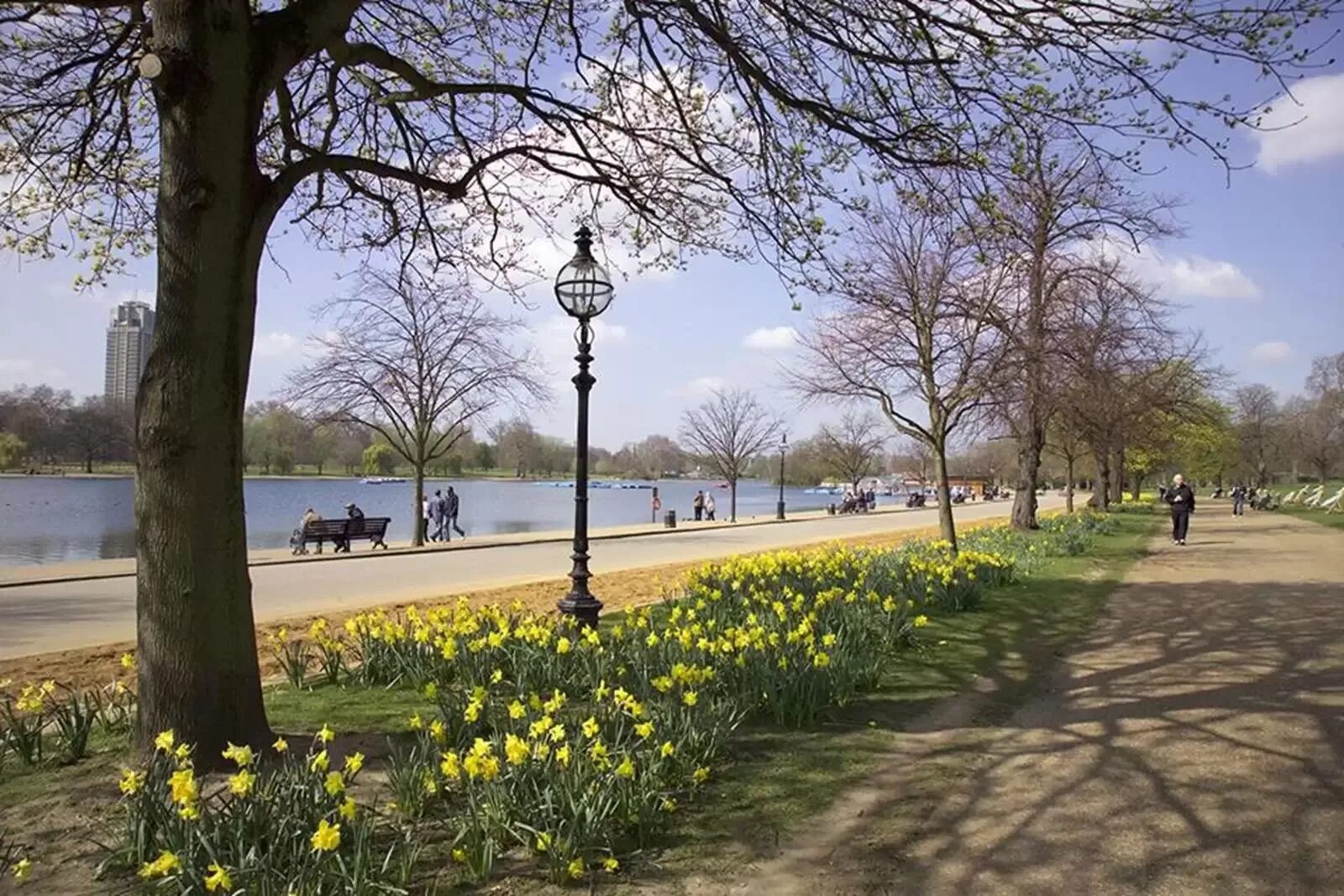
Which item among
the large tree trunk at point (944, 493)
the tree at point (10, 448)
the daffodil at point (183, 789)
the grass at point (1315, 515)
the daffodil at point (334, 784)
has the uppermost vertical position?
the tree at point (10, 448)

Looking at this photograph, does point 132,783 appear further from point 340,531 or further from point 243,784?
point 340,531

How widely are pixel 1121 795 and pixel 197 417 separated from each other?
490 centimetres

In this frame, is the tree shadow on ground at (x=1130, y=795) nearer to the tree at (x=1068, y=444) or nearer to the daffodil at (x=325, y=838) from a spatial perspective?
the daffodil at (x=325, y=838)

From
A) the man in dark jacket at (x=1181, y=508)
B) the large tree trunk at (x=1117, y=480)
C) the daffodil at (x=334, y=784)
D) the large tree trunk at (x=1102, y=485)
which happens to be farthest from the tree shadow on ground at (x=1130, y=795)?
the large tree trunk at (x=1117, y=480)

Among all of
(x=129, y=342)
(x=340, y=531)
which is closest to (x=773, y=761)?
(x=129, y=342)

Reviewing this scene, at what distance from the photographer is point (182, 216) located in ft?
14.8

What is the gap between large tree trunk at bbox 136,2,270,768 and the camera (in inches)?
173

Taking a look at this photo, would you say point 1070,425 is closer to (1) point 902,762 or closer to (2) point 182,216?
(1) point 902,762

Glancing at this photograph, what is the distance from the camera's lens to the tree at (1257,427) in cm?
6762

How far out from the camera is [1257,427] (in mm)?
67250

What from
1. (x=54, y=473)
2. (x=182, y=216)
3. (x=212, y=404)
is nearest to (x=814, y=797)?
(x=212, y=404)

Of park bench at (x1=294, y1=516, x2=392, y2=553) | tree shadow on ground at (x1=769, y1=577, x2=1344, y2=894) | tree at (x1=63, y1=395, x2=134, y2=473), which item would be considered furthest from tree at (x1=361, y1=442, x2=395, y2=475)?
tree shadow on ground at (x1=769, y1=577, x2=1344, y2=894)

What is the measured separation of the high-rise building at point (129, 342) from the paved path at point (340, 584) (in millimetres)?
2831

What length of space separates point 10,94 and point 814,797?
834 centimetres
